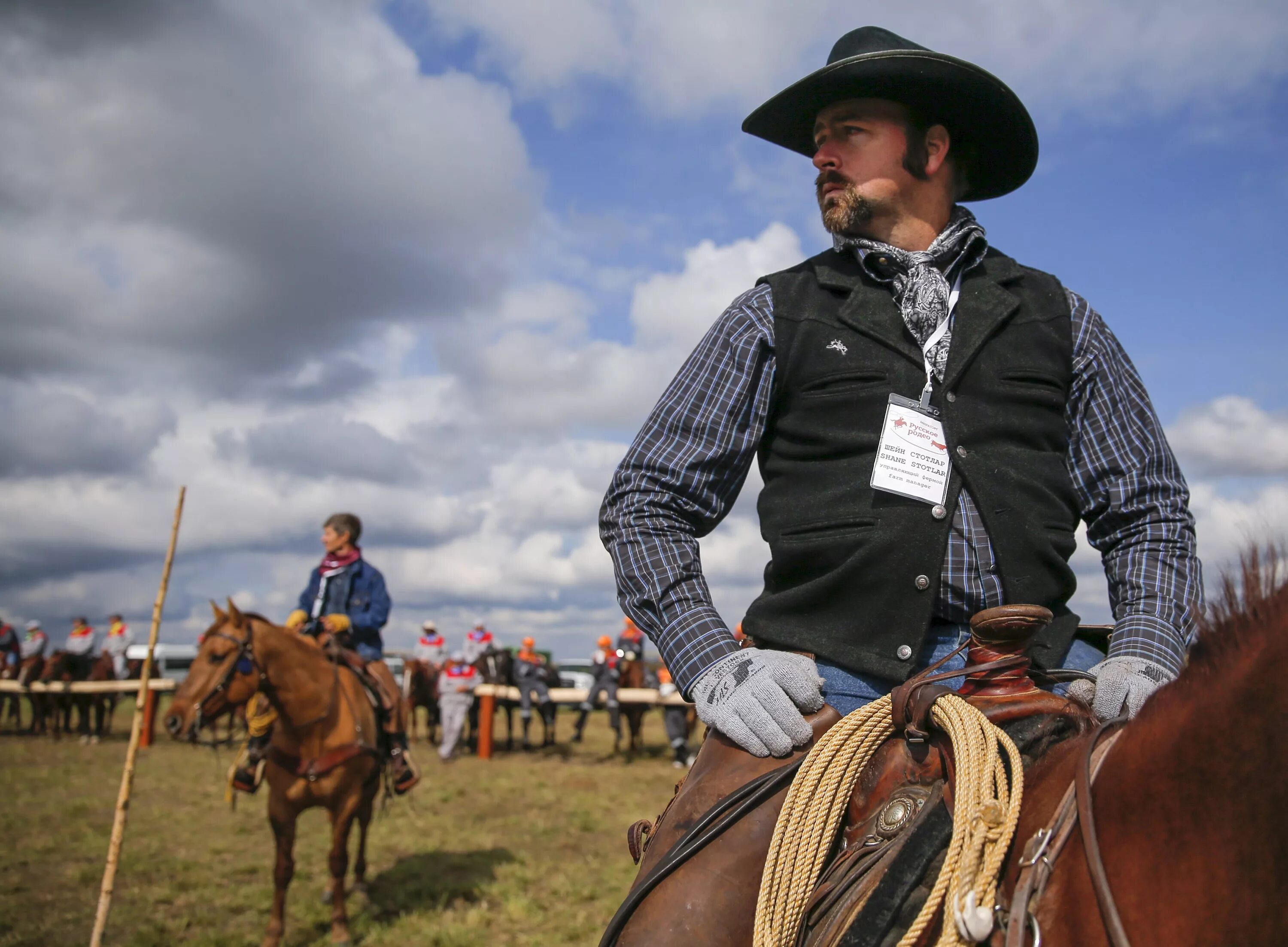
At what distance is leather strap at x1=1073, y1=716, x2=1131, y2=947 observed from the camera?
1003 mm

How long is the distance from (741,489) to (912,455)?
0.43 metres

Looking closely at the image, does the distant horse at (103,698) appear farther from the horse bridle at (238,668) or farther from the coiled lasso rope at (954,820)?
the coiled lasso rope at (954,820)

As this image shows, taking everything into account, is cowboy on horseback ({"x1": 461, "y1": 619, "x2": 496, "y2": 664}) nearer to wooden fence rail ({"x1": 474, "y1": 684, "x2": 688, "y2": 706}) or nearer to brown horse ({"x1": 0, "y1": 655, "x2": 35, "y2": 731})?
wooden fence rail ({"x1": 474, "y1": 684, "x2": 688, "y2": 706})

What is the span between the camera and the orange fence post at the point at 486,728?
688 inches

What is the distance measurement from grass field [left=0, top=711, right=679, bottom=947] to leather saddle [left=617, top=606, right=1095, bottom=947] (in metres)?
5.46

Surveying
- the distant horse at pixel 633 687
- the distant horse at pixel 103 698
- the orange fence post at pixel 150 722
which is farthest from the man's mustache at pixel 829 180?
the distant horse at pixel 103 698

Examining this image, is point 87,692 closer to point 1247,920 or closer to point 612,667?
point 612,667

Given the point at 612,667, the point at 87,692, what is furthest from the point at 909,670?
the point at 87,692

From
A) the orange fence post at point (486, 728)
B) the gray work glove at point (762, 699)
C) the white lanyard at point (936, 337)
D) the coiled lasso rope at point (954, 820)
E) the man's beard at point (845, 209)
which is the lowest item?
the orange fence post at point (486, 728)

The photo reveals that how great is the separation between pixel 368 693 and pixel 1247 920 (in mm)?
7203

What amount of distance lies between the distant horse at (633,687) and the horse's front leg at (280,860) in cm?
1247

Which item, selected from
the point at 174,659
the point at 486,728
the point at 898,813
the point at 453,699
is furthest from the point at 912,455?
the point at 174,659

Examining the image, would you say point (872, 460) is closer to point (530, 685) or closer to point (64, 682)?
point (530, 685)

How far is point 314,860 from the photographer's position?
8.66 meters
